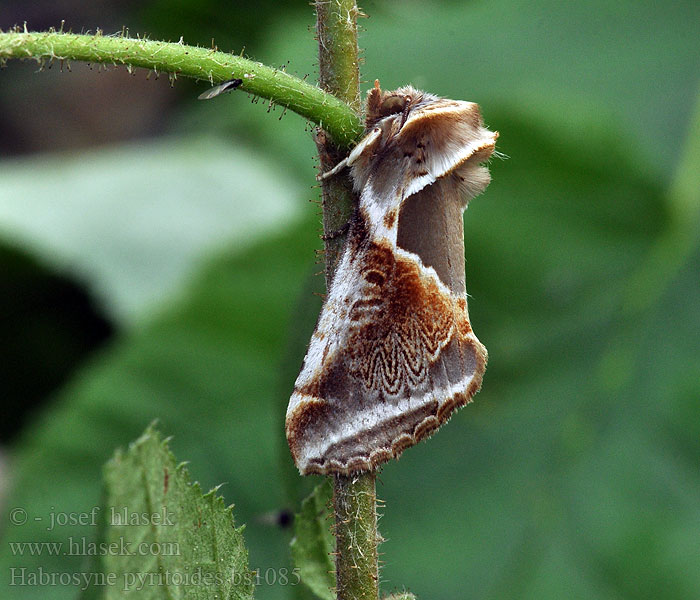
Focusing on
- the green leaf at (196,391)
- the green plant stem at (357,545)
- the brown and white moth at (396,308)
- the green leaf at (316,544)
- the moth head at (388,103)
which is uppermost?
the green leaf at (196,391)

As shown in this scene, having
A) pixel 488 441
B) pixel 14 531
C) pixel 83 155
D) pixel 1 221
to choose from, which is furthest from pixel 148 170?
pixel 488 441

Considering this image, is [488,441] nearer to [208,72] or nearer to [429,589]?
[429,589]

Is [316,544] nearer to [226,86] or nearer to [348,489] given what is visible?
[348,489]

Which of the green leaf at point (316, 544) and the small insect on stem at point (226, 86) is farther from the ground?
the small insect on stem at point (226, 86)

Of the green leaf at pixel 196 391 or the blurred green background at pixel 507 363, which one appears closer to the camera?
the blurred green background at pixel 507 363

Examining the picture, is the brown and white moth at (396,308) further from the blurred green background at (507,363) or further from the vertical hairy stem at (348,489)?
the blurred green background at (507,363)

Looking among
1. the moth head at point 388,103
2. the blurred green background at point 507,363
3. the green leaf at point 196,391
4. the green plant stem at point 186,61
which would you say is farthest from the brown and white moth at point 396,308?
the green leaf at point 196,391
